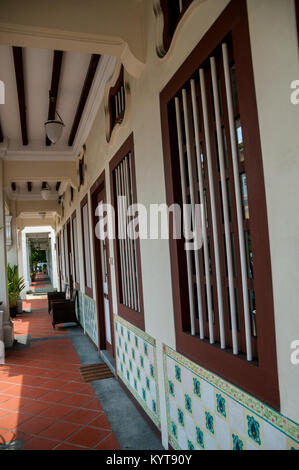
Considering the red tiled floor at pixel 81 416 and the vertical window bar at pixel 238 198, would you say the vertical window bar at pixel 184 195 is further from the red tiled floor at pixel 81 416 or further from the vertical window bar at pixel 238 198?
the red tiled floor at pixel 81 416

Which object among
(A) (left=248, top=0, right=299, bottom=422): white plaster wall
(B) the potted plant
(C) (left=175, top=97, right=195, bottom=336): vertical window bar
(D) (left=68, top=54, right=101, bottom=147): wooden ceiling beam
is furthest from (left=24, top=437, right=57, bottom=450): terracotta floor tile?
(B) the potted plant

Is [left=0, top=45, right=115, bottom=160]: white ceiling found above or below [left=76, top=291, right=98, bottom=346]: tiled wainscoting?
above

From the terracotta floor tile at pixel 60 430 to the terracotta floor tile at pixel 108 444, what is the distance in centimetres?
35

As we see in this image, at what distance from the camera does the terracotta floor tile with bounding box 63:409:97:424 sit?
3.19 meters

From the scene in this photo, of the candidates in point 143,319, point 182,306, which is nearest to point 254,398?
point 182,306

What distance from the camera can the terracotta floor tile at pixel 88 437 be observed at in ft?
9.18

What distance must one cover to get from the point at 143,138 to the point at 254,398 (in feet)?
6.77

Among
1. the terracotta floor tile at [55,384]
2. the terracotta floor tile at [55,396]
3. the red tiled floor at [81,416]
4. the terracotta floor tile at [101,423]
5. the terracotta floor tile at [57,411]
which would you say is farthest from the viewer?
the terracotta floor tile at [55,384]

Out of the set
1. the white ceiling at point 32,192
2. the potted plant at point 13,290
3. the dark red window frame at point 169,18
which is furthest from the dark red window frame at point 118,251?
the potted plant at point 13,290

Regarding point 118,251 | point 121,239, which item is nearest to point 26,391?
point 118,251

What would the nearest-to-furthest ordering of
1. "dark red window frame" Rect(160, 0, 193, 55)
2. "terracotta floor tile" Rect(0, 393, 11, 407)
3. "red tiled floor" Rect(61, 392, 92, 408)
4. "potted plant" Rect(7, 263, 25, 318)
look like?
1. "dark red window frame" Rect(160, 0, 193, 55)
2. "red tiled floor" Rect(61, 392, 92, 408)
3. "terracotta floor tile" Rect(0, 393, 11, 407)
4. "potted plant" Rect(7, 263, 25, 318)

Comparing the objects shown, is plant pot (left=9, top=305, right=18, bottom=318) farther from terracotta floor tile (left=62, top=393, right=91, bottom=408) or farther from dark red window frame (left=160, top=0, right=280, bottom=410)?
dark red window frame (left=160, top=0, right=280, bottom=410)

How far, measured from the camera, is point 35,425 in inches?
125

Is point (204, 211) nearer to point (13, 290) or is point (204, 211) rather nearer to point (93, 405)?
point (93, 405)
